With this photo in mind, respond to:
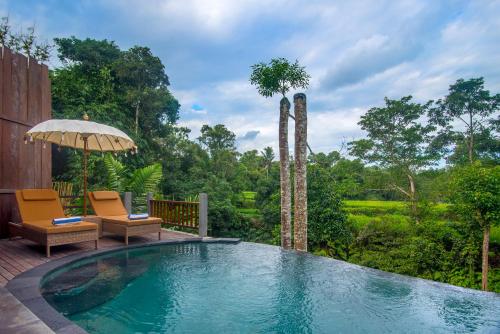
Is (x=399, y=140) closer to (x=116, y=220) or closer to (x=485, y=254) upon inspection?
(x=485, y=254)

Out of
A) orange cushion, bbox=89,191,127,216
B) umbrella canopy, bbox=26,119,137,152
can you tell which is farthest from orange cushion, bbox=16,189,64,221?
umbrella canopy, bbox=26,119,137,152

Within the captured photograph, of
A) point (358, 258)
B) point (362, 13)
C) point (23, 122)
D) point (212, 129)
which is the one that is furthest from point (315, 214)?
point (212, 129)

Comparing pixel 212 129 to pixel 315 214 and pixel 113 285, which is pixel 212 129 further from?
pixel 113 285

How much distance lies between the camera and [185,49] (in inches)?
499

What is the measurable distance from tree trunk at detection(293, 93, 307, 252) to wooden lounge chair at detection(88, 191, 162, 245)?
4.22 metres

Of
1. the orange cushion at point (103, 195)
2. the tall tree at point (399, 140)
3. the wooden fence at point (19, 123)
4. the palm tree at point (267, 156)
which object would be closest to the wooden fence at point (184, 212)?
the orange cushion at point (103, 195)

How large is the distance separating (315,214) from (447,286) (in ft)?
26.2

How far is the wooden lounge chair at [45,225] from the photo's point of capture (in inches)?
198

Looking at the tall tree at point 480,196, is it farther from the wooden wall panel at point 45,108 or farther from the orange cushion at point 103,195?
the wooden wall panel at point 45,108

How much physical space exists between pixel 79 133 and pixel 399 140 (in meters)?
16.5

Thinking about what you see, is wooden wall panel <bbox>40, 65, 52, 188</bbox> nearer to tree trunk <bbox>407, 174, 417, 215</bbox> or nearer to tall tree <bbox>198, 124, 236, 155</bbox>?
tree trunk <bbox>407, 174, 417, 215</bbox>

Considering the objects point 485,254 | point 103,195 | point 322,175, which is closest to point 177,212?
point 103,195

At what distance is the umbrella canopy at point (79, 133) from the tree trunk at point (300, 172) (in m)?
4.82

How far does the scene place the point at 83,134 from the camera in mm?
6297
